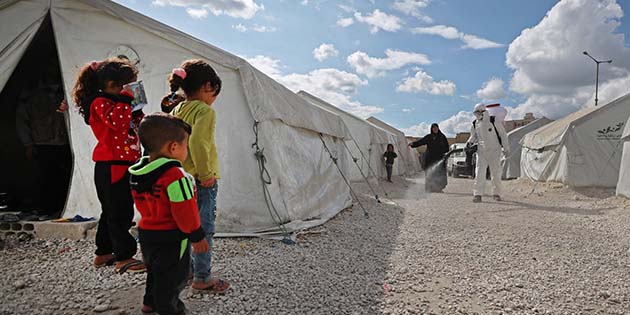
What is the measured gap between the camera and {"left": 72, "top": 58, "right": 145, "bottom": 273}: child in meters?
2.52

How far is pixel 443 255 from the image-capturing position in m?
3.52

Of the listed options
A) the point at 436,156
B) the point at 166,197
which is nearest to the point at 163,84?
the point at 166,197

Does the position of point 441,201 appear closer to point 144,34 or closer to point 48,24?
point 144,34

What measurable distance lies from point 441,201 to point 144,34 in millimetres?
5966

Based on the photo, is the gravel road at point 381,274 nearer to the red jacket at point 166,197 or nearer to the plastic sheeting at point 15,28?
the red jacket at point 166,197

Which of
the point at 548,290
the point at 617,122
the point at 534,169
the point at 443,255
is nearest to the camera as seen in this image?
the point at 548,290

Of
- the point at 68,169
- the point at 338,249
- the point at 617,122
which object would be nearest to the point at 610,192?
the point at 617,122

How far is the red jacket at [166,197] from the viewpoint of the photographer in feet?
5.59

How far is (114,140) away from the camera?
2.53 m

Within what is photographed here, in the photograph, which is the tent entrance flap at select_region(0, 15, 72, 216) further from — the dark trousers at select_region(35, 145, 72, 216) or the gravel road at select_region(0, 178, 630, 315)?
the gravel road at select_region(0, 178, 630, 315)

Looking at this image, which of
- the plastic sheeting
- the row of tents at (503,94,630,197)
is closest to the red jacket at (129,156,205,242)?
the plastic sheeting

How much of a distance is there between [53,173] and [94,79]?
313 cm

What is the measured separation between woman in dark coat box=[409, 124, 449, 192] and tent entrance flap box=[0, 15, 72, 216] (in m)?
7.40

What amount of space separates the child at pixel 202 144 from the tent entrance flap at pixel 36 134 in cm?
338
